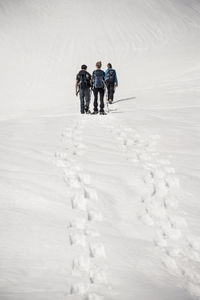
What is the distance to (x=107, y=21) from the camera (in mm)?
41031

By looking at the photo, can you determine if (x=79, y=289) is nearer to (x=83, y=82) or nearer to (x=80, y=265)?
(x=80, y=265)

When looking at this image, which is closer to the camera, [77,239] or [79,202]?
[77,239]

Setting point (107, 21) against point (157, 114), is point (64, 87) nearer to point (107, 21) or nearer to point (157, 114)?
point (157, 114)

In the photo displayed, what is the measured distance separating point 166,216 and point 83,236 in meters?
1.10

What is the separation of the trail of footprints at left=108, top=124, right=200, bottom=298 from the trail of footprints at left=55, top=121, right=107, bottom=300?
615 mm

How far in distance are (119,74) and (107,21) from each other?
18.3m

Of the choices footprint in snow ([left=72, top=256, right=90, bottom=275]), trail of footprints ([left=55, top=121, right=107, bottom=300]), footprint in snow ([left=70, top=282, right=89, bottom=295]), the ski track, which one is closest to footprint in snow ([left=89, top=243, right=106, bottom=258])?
trail of footprints ([left=55, top=121, right=107, bottom=300])

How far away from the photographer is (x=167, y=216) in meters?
3.82

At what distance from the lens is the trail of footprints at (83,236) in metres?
2.57

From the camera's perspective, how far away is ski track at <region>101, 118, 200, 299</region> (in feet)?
9.93

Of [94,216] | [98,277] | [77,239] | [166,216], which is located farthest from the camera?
[166,216]

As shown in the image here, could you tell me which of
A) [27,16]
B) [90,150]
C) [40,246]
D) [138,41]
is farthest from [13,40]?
[40,246]

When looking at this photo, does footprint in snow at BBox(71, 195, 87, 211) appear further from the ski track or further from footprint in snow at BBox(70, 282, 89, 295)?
footprint in snow at BBox(70, 282, 89, 295)

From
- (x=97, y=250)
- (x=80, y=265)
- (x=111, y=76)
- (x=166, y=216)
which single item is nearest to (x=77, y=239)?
(x=97, y=250)
